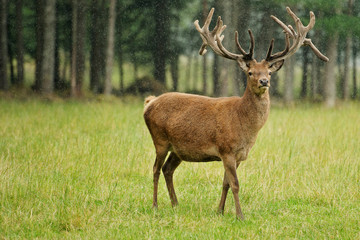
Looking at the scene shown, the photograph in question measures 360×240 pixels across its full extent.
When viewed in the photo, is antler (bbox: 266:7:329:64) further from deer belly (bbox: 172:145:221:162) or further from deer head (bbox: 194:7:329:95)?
deer belly (bbox: 172:145:221:162)

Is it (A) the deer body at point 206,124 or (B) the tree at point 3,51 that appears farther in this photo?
(B) the tree at point 3,51

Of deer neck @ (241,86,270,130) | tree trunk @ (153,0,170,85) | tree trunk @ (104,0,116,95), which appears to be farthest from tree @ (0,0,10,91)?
deer neck @ (241,86,270,130)

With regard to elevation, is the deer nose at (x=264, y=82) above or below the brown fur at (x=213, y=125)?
above

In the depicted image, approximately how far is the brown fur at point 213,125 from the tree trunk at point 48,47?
565 inches

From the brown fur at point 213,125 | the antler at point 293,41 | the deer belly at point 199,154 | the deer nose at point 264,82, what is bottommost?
the deer belly at point 199,154

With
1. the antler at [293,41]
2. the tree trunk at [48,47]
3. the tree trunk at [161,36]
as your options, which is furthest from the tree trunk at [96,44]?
the antler at [293,41]

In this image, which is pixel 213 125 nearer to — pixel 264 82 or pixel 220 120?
pixel 220 120

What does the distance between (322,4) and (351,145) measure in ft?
33.6

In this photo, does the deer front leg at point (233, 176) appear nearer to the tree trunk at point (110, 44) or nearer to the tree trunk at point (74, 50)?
the tree trunk at point (110, 44)

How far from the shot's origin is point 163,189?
701 centimetres

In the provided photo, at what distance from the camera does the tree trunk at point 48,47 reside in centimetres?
1938

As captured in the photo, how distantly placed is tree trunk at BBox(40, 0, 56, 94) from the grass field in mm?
8801

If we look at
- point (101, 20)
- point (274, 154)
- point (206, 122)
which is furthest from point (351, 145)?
point (101, 20)

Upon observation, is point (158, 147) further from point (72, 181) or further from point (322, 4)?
point (322, 4)
